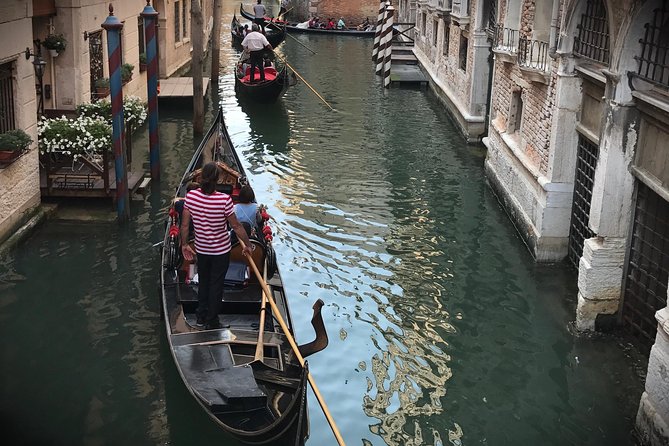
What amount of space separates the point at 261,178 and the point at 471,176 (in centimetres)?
222

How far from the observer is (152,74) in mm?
7766

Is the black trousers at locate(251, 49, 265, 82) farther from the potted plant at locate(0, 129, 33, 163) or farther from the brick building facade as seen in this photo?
the potted plant at locate(0, 129, 33, 163)

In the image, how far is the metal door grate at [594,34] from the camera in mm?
5473

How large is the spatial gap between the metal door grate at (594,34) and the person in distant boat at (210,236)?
270 centimetres

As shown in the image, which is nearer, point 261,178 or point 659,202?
point 659,202

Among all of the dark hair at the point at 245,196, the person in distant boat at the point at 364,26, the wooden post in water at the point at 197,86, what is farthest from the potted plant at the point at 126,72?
the person in distant boat at the point at 364,26


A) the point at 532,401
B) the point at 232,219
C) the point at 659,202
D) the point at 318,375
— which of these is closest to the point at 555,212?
the point at 659,202

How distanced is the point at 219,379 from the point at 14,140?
2974 millimetres

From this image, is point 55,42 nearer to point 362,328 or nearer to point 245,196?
point 245,196

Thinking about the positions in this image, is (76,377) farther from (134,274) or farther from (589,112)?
(589,112)

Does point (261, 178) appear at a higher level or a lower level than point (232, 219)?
lower

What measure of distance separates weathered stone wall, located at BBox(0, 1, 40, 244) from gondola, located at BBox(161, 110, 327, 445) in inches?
52.2

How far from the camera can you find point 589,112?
19.0 feet

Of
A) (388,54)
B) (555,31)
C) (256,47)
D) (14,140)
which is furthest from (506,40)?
(388,54)
